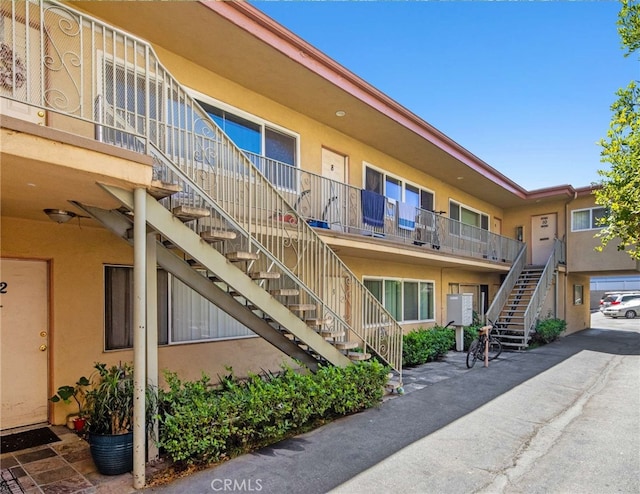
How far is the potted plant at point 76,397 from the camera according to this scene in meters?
5.09

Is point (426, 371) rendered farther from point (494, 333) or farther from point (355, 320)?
point (494, 333)

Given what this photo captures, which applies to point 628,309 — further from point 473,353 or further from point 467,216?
point 473,353

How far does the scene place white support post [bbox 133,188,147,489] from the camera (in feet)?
12.7

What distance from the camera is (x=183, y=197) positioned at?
4.95 meters

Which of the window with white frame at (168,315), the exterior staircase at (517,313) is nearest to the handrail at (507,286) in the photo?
the exterior staircase at (517,313)

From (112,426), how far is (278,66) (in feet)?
20.3

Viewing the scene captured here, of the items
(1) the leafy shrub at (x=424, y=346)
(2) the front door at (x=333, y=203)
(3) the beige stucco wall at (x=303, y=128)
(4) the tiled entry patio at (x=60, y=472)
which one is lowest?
(1) the leafy shrub at (x=424, y=346)

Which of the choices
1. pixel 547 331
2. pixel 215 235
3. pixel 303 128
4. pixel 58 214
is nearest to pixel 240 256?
pixel 215 235

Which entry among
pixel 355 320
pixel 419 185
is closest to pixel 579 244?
pixel 419 185

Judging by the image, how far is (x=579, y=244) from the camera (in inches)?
649

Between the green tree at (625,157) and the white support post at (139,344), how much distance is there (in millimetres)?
7399

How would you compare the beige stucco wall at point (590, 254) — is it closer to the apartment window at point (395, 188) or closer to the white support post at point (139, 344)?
the apartment window at point (395, 188)

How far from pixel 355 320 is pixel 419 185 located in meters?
6.81

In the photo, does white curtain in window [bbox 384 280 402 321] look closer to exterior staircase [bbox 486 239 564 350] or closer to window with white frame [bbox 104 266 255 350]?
exterior staircase [bbox 486 239 564 350]
